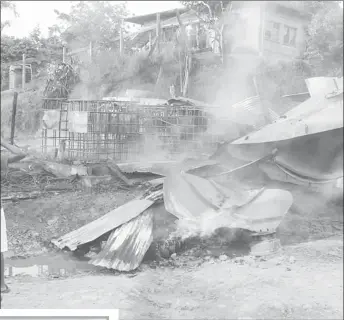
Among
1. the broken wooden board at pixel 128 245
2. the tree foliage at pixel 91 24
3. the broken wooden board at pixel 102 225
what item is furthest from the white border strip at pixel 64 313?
the broken wooden board at pixel 102 225

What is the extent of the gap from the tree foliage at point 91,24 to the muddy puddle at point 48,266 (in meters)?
1.66

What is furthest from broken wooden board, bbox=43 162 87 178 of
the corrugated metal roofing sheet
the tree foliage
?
the corrugated metal roofing sheet

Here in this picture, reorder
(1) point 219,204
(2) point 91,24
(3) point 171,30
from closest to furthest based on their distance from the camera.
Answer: (2) point 91,24 → (3) point 171,30 → (1) point 219,204

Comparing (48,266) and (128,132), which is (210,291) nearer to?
(48,266)

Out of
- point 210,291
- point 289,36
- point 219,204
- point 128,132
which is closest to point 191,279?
point 210,291

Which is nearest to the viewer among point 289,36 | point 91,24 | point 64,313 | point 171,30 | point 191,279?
point 64,313

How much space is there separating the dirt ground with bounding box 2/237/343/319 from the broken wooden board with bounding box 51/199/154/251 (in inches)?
16.5

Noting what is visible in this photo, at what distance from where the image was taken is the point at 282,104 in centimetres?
330

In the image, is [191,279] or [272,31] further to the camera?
[272,31]

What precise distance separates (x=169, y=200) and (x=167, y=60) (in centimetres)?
129

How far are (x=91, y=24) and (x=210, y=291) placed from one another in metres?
1.95

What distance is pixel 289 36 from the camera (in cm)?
334

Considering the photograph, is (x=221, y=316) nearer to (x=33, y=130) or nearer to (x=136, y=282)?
(x=136, y=282)

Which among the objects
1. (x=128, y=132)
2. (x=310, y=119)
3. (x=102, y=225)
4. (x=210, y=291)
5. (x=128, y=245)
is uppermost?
(x=310, y=119)
